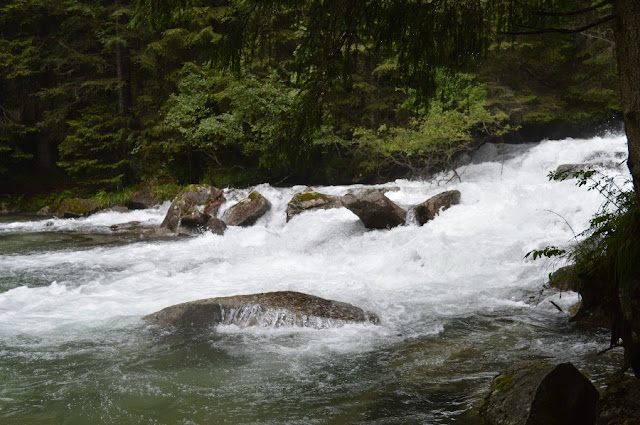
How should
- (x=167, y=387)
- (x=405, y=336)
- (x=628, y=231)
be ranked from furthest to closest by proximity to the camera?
(x=405, y=336), (x=167, y=387), (x=628, y=231)

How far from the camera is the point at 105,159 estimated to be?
77.0 ft

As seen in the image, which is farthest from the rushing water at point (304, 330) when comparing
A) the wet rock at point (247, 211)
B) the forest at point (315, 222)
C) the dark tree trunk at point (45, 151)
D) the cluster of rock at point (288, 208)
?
the dark tree trunk at point (45, 151)

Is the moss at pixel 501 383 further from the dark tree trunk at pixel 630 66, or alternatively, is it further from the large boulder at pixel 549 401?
the dark tree trunk at pixel 630 66

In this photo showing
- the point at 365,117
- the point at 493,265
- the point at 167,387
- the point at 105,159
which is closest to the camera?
the point at 167,387

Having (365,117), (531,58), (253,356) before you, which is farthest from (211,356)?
(531,58)

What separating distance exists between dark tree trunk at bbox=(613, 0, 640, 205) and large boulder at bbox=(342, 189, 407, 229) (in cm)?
962

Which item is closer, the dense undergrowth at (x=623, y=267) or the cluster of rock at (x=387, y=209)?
the dense undergrowth at (x=623, y=267)

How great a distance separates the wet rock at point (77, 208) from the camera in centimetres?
1938

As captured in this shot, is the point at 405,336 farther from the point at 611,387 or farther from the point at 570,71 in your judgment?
the point at 570,71

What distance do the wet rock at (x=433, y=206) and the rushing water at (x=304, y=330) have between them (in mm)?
316

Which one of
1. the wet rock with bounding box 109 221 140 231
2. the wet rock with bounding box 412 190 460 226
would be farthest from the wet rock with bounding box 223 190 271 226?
the wet rock with bounding box 412 190 460 226

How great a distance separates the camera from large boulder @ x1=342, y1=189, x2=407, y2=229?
501 inches

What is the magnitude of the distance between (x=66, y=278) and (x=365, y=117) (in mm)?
13155

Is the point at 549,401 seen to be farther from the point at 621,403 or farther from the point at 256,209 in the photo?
the point at 256,209
